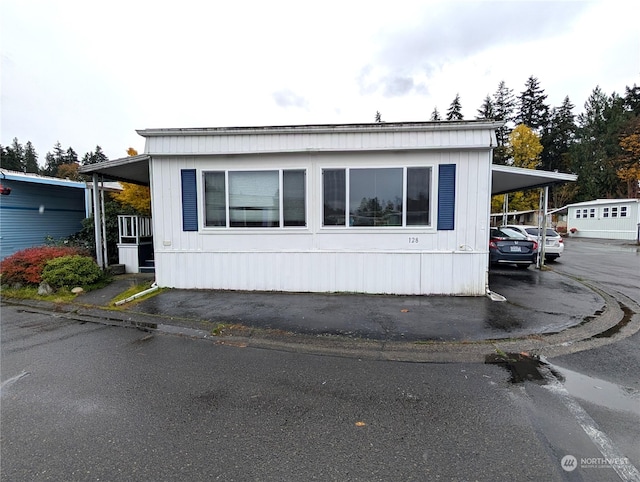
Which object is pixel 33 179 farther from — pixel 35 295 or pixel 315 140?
pixel 315 140

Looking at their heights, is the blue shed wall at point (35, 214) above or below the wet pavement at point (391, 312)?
above

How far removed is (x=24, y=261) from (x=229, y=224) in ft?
18.2

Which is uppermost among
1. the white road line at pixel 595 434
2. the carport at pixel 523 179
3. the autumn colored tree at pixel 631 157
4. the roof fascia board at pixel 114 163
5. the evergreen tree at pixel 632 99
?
the evergreen tree at pixel 632 99

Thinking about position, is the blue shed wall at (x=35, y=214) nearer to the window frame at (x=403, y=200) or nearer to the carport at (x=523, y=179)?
the window frame at (x=403, y=200)

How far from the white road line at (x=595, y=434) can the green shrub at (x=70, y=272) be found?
30.5ft

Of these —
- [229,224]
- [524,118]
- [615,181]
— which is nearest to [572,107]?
[524,118]

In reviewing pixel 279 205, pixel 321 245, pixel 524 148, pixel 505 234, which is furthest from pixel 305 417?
pixel 524 148

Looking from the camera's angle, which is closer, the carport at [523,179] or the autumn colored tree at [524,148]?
the carport at [523,179]

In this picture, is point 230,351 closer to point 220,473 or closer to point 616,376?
point 220,473

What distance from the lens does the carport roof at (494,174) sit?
8.11m

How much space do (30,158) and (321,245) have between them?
303 ft

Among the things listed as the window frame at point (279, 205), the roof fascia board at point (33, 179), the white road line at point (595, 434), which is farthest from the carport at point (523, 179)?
the roof fascia board at point (33, 179)

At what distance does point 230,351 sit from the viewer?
431 centimetres

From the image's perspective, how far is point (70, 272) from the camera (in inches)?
305
